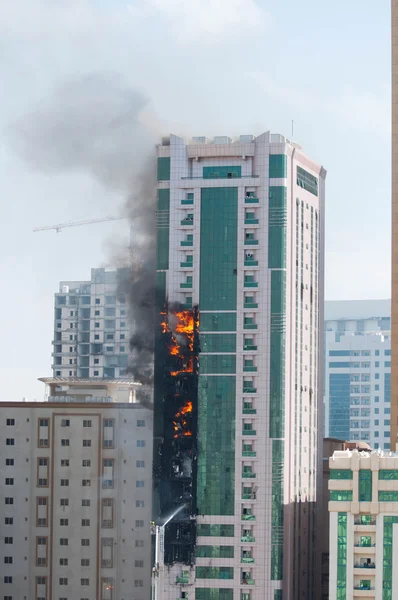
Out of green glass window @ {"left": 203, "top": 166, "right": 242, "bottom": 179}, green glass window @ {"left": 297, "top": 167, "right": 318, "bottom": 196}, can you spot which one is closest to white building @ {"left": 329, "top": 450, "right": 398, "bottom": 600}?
green glass window @ {"left": 203, "top": 166, "right": 242, "bottom": 179}

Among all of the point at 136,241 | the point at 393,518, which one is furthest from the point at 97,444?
the point at 393,518

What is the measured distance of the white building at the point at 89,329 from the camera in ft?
608

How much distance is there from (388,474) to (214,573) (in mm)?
20470

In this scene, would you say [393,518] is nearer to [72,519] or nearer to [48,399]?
[72,519]

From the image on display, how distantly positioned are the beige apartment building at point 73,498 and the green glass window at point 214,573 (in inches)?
615

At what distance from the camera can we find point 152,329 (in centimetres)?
13338

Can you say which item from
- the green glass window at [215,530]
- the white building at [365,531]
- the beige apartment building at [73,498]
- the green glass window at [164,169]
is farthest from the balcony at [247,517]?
the green glass window at [164,169]

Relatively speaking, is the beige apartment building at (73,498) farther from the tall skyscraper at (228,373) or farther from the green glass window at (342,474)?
the green glass window at (342,474)

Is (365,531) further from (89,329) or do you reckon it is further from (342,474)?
(89,329)

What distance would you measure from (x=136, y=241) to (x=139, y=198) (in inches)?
134

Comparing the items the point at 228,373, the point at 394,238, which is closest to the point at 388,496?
the point at 228,373

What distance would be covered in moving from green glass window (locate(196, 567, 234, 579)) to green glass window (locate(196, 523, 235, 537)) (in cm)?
239

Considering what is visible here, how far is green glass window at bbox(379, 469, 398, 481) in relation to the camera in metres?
109

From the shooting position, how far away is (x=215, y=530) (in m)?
125
